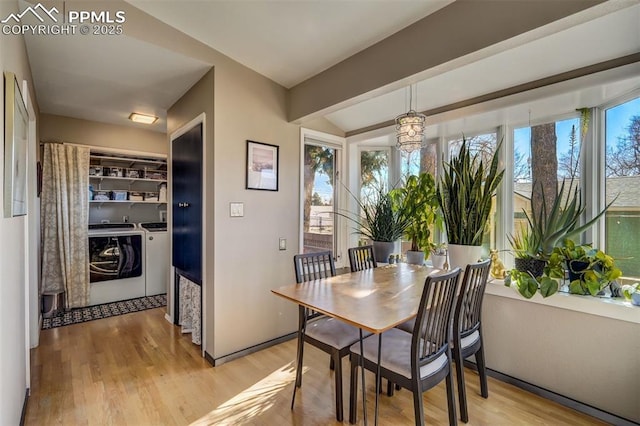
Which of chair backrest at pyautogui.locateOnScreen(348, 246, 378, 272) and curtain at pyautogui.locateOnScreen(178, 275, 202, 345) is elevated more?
chair backrest at pyautogui.locateOnScreen(348, 246, 378, 272)

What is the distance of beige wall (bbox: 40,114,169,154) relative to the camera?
3.66 meters

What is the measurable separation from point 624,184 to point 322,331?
231 centimetres

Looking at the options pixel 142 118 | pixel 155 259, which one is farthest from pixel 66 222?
pixel 142 118

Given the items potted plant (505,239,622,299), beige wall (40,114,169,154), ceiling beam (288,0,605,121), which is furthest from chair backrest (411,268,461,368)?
beige wall (40,114,169,154)

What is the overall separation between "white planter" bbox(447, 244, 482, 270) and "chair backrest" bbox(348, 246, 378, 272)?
695 millimetres

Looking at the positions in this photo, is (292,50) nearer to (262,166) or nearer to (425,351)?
(262,166)

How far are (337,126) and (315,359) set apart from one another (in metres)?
2.53

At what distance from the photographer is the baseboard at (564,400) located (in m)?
1.81

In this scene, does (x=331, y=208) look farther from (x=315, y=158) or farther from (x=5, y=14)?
(x=5, y=14)

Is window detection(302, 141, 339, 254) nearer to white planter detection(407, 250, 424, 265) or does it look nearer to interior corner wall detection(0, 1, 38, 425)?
white planter detection(407, 250, 424, 265)

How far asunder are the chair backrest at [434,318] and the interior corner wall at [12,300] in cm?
185

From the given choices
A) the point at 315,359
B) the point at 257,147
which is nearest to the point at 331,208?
the point at 257,147

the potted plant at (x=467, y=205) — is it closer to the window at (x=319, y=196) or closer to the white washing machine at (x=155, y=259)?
the window at (x=319, y=196)

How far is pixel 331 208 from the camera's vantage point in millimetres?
3623
